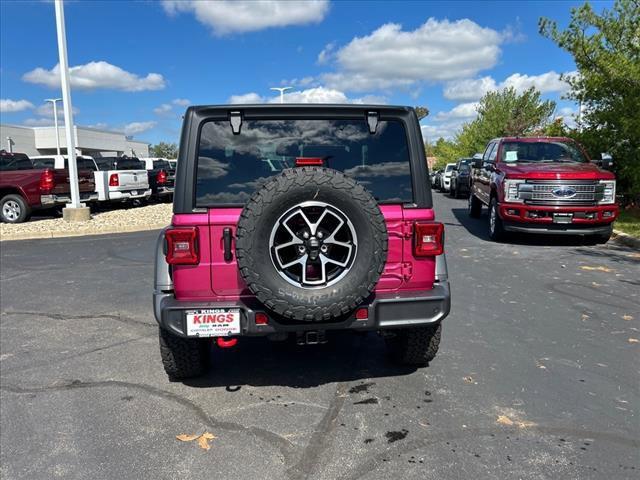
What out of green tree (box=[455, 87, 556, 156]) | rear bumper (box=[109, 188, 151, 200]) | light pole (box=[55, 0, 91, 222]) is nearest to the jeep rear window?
light pole (box=[55, 0, 91, 222])

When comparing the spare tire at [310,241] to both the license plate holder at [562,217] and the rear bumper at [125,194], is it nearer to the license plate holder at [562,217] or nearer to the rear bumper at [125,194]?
the license plate holder at [562,217]

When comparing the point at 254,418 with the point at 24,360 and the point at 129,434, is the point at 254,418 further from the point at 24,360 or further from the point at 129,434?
the point at 24,360

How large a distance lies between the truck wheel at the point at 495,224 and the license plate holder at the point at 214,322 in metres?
7.66

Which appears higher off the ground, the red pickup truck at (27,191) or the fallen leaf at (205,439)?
the red pickup truck at (27,191)

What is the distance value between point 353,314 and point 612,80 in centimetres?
1231

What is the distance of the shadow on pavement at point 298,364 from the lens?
393 cm

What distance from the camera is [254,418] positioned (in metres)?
3.34

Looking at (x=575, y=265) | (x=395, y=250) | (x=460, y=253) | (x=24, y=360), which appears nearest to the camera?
(x=395, y=250)

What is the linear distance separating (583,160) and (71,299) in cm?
938

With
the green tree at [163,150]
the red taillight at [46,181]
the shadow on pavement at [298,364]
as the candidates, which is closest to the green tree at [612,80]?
the shadow on pavement at [298,364]

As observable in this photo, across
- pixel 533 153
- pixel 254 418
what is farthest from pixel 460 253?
pixel 254 418

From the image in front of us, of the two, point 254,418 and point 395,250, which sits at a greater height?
point 395,250

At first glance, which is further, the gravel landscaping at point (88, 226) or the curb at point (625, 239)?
the gravel landscaping at point (88, 226)

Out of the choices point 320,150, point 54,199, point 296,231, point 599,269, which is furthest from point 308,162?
point 54,199
